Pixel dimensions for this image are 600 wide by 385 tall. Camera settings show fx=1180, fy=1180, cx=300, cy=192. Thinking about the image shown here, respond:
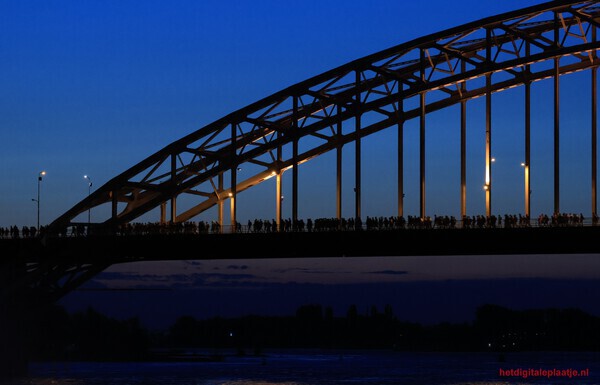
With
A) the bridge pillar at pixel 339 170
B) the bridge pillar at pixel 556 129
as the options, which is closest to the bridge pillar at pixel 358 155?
the bridge pillar at pixel 339 170

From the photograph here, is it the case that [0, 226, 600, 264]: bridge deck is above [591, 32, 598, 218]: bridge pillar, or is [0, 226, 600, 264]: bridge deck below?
below

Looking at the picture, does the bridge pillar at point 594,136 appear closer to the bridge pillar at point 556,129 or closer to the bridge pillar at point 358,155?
the bridge pillar at point 556,129

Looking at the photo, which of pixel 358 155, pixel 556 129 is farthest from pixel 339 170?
pixel 556 129

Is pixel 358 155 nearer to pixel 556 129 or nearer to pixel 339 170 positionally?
pixel 339 170

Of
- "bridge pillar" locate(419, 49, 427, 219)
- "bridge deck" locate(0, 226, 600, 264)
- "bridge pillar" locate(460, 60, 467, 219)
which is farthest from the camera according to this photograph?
"bridge pillar" locate(419, 49, 427, 219)

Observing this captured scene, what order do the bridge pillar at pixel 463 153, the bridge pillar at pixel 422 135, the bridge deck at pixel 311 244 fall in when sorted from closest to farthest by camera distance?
1. the bridge deck at pixel 311 244
2. the bridge pillar at pixel 463 153
3. the bridge pillar at pixel 422 135

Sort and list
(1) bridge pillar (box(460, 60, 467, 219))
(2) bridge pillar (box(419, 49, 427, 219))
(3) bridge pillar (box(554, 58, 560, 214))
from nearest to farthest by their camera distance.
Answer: (3) bridge pillar (box(554, 58, 560, 214)) → (1) bridge pillar (box(460, 60, 467, 219)) → (2) bridge pillar (box(419, 49, 427, 219))

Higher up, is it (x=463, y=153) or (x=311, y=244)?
(x=463, y=153)

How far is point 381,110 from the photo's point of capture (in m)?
79.1

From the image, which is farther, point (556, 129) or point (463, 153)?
point (463, 153)

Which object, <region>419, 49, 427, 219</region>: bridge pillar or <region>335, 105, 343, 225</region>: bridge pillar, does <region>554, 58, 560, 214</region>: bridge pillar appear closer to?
<region>419, 49, 427, 219</region>: bridge pillar

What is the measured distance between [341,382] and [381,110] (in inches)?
878

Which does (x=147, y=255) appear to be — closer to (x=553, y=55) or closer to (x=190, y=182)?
(x=190, y=182)

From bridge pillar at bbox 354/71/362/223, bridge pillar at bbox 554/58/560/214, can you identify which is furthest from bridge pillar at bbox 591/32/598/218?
bridge pillar at bbox 354/71/362/223
